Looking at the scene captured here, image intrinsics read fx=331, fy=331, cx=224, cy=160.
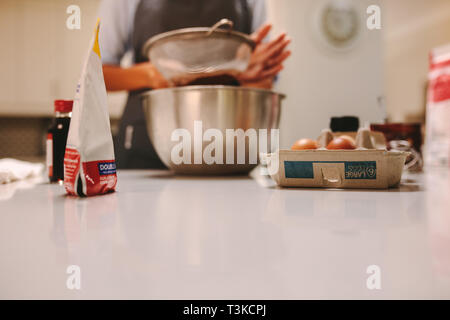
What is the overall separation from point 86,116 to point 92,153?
0.05m

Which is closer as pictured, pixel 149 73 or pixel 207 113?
pixel 207 113

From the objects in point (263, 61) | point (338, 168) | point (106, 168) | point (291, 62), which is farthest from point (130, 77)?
point (291, 62)

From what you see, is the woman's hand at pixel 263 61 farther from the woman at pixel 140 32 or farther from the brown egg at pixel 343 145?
the brown egg at pixel 343 145

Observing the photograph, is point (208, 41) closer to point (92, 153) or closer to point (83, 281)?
point (92, 153)

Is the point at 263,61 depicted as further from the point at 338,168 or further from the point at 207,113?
the point at 338,168

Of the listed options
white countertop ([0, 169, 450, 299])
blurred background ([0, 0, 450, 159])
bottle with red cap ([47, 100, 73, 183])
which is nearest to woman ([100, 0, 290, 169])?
blurred background ([0, 0, 450, 159])

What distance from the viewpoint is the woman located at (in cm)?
98

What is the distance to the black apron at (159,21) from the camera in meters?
1.01

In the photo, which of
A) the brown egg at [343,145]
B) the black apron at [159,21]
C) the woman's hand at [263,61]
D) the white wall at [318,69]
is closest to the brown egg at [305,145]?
the brown egg at [343,145]

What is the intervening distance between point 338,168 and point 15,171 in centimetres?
60

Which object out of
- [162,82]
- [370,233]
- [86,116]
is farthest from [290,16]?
[370,233]

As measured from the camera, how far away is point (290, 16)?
191cm

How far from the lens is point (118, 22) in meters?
1.11
